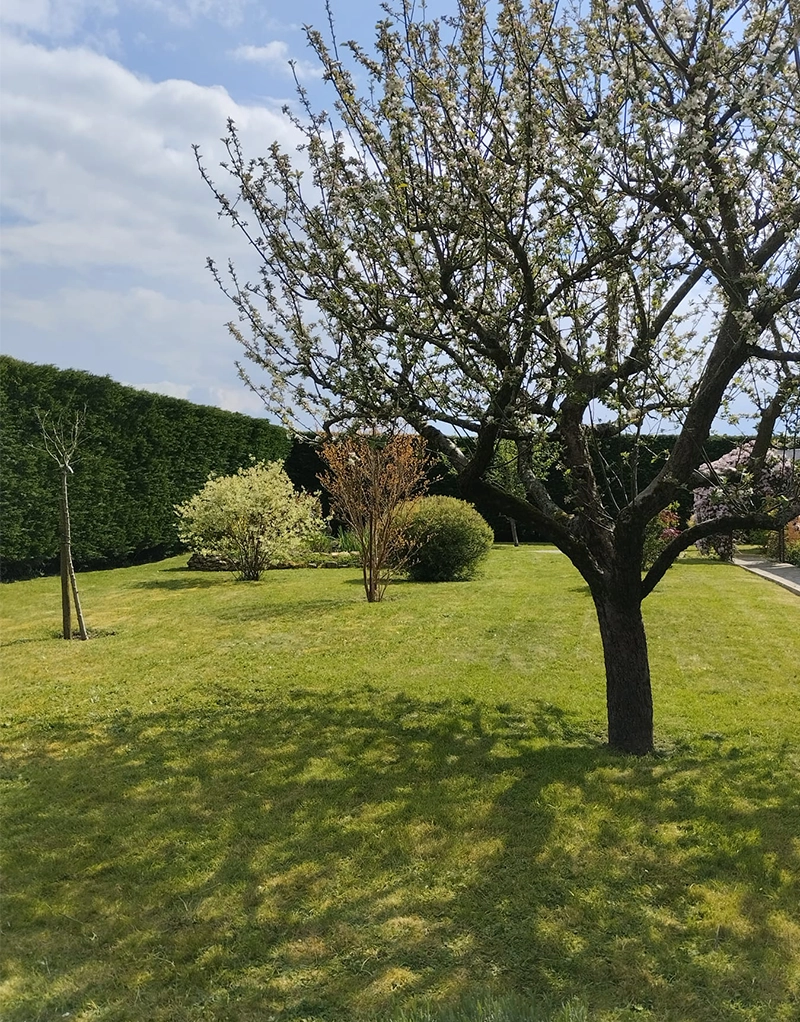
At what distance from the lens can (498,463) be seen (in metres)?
5.05

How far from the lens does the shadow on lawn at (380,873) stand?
2.67 meters

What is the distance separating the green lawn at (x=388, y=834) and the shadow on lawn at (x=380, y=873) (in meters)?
0.01

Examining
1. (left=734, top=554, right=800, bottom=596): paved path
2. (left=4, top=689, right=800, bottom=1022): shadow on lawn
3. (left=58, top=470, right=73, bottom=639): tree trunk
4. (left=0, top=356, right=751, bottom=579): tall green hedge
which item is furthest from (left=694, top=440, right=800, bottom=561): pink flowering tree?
(left=734, top=554, right=800, bottom=596): paved path

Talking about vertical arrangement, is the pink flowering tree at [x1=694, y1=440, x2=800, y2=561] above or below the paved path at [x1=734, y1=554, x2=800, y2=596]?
above

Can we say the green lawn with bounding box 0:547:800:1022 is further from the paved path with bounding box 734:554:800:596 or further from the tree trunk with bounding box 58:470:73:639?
the paved path with bounding box 734:554:800:596

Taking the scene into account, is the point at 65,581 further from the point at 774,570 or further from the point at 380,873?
the point at 774,570

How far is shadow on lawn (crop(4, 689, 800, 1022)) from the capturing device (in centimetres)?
267

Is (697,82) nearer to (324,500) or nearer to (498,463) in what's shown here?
(498,463)

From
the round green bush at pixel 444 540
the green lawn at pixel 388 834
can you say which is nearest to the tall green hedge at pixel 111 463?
the round green bush at pixel 444 540

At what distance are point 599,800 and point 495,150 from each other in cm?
374

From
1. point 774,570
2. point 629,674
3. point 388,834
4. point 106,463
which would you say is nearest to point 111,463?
point 106,463

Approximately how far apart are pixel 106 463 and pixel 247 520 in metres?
3.43

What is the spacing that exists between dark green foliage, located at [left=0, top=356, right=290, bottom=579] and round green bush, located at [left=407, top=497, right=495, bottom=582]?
5.64 m

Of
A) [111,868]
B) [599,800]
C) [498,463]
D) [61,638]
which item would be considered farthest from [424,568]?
[111,868]
